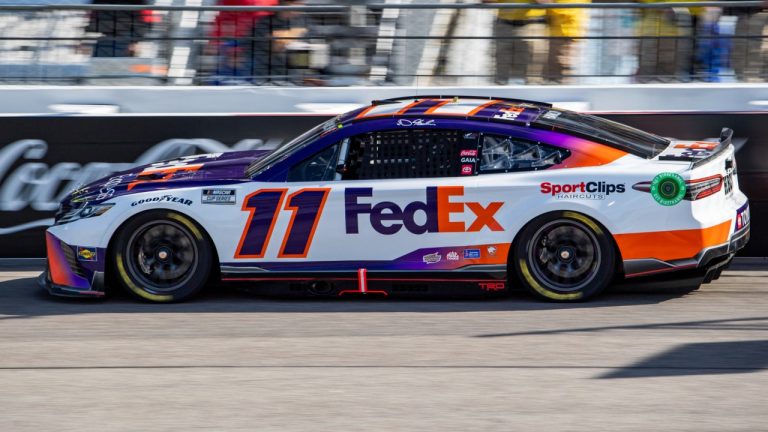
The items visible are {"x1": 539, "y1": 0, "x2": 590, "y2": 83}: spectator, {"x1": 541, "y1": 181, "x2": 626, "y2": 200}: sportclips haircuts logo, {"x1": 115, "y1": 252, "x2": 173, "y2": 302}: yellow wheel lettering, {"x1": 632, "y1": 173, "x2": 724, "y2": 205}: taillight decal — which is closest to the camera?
{"x1": 632, "y1": 173, "x2": 724, "y2": 205}: taillight decal

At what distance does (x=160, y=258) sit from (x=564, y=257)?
2812 millimetres

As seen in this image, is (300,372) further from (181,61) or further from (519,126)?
(181,61)

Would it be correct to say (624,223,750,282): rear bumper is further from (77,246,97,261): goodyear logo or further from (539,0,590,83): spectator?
(77,246,97,261): goodyear logo

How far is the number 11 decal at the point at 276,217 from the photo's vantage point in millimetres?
8039

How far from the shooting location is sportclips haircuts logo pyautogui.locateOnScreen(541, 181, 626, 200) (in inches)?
309

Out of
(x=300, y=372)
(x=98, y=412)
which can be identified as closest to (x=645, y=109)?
(x=300, y=372)

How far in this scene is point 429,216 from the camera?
7.95 meters

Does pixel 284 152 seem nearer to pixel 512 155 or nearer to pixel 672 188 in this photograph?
pixel 512 155

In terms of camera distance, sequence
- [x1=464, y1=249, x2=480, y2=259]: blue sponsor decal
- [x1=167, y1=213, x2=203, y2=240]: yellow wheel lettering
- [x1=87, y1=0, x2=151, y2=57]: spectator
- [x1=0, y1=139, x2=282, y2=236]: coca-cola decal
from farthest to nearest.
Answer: [x1=87, y1=0, x2=151, y2=57]: spectator, [x1=0, y1=139, x2=282, y2=236]: coca-cola decal, [x1=167, y1=213, x2=203, y2=240]: yellow wheel lettering, [x1=464, y1=249, x2=480, y2=259]: blue sponsor decal

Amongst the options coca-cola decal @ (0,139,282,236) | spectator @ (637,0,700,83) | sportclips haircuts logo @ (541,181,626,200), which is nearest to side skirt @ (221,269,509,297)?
sportclips haircuts logo @ (541,181,626,200)

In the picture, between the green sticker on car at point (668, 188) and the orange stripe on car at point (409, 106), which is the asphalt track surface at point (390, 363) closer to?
Result: the green sticker on car at point (668, 188)

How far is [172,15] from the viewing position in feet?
35.9

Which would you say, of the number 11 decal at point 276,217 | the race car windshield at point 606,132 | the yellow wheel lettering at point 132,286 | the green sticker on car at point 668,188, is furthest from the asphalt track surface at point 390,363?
the race car windshield at point 606,132

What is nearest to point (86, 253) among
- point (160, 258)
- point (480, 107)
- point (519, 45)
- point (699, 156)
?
point (160, 258)
